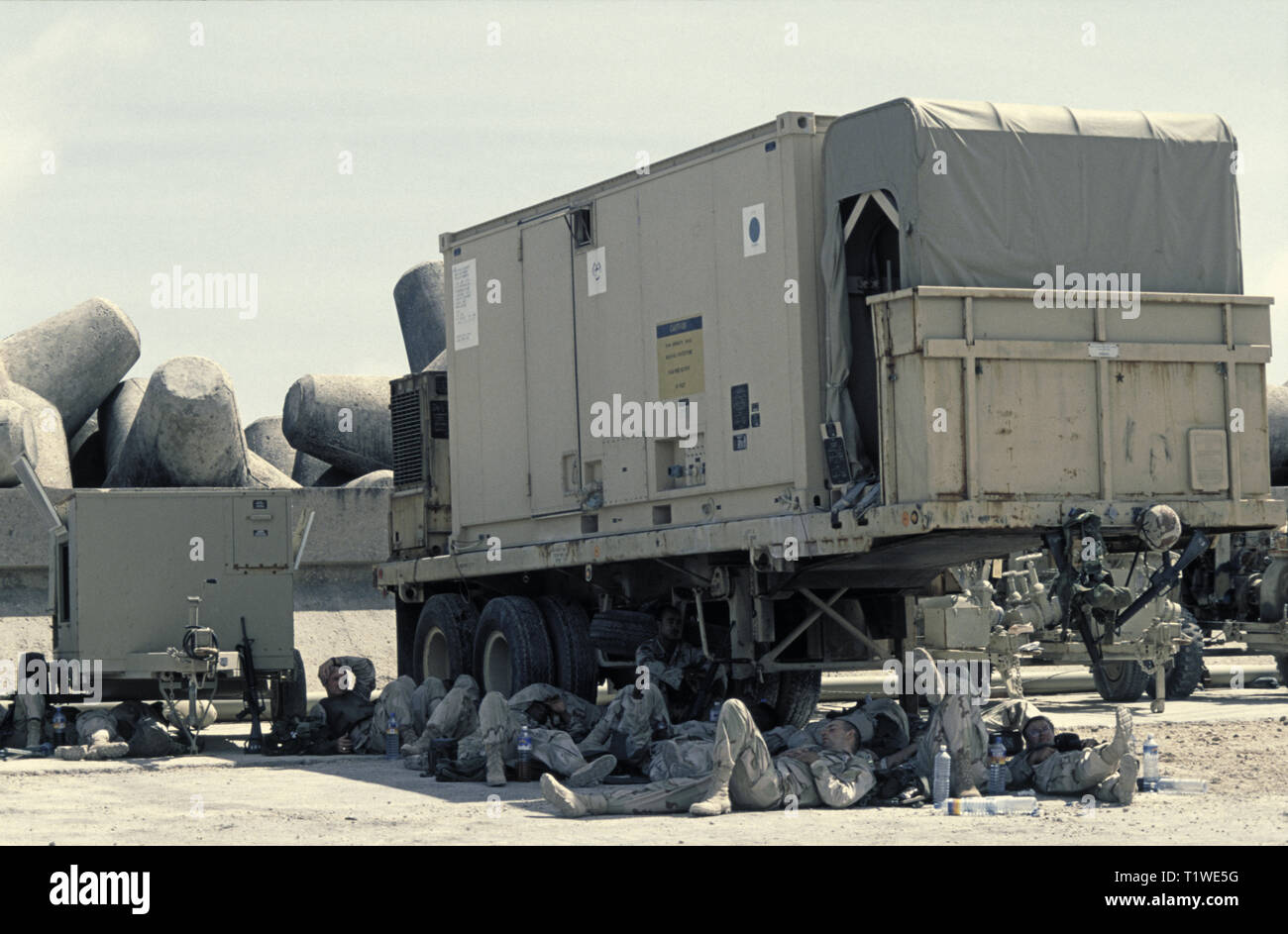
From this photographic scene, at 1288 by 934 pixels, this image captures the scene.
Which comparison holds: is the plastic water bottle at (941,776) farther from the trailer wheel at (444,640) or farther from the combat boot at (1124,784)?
the trailer wheel at (444,640)

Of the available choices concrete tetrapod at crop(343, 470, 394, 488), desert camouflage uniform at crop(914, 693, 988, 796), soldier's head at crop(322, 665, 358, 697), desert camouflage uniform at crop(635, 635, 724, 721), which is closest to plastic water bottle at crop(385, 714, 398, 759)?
soldier's head at crop(322, 665, 358, 697)

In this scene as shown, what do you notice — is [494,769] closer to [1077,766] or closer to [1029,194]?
[1077,766]

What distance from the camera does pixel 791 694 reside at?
15250mm

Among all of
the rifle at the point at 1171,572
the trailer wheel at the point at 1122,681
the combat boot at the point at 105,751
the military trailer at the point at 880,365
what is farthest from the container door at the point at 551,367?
the trailer wheel at the point at 1122,681

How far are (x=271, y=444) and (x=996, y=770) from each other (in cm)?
1873

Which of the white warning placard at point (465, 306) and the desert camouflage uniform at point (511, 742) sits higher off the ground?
the white warning placard at point (465, 306)

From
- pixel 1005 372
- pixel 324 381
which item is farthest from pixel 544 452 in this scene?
pixel 324 381

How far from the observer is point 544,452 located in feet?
51.9

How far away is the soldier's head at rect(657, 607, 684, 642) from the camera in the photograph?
591 inches

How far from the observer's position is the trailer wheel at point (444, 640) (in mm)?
17125

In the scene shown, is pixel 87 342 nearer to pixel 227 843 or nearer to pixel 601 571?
pixel 601 571

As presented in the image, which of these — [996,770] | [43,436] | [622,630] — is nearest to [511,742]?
[622,630]

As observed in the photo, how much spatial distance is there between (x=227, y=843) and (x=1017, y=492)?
5128mm

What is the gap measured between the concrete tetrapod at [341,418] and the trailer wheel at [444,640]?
7.19 m
